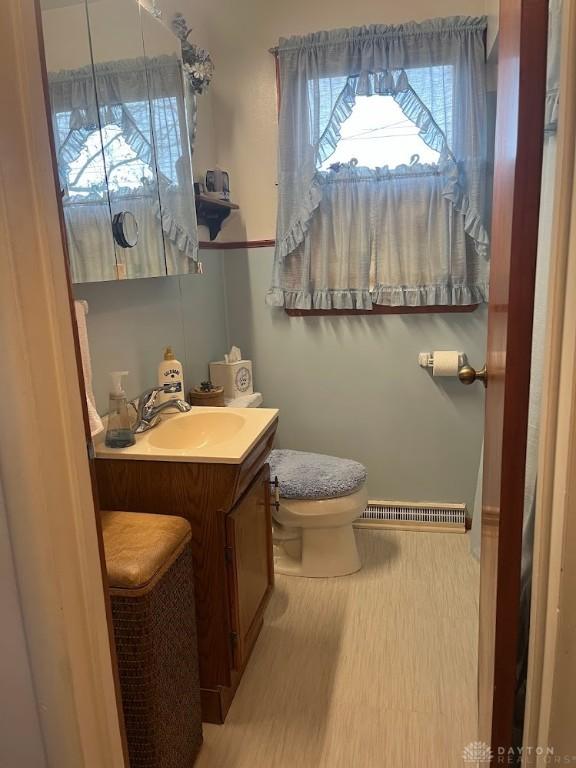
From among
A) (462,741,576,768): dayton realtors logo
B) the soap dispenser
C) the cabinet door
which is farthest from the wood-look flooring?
the soap dispenser

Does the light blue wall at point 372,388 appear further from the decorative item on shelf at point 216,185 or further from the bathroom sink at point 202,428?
the bathroom sink at point 202,428

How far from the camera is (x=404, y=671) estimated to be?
6.24ft

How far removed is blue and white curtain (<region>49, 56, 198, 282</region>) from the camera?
151 cm

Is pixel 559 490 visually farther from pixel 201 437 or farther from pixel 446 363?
pixel 446 363

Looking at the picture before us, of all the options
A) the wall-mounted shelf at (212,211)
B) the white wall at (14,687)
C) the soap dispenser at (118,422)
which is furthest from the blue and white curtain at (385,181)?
the white wall at (14,687)

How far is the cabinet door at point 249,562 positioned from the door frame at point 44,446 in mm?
703

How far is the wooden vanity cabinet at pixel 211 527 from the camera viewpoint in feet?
A: 5.25

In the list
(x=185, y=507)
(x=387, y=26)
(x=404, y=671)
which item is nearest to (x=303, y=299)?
(x=387, y=26)

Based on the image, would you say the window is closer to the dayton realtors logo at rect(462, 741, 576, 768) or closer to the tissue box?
the tissue box

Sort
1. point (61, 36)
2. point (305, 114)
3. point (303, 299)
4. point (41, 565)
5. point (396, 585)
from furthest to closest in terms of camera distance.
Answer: point (303, 299), point (305, 114), point (396, 585), point (61, 36), point (41, 565)

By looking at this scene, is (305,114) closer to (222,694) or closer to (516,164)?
(516,164)

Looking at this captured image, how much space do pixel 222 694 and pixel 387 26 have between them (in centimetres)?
264

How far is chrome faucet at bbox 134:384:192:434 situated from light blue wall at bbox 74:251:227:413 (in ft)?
0.36

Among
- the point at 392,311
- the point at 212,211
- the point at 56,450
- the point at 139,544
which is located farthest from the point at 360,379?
the point at 56,450
